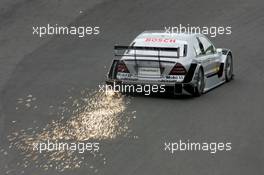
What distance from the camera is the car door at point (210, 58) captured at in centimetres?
1481

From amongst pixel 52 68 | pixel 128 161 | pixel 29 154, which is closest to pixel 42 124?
pixel 29 154

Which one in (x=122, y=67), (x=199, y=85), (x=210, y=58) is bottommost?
(x=199, y=85)

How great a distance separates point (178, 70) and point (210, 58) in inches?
71.5

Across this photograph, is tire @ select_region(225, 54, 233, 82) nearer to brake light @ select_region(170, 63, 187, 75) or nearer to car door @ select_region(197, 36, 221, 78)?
car door @ select_region(197, 36, 221, 78)

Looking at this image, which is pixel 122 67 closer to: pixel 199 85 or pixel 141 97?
pixel 141 97

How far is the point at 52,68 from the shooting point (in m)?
16.5

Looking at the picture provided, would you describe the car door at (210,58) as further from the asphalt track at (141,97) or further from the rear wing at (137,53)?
the rear wing at (137,53)

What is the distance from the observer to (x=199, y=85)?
45.5 feet

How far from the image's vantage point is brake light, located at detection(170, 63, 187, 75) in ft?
44.3

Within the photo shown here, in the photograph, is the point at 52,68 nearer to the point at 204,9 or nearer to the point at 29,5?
the point at 29,5

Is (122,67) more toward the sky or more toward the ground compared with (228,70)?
more toward the sky

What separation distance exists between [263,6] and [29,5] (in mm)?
8633

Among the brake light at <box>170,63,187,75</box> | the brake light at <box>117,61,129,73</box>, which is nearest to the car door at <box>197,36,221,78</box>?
the brake light at <box>170,63,187,75</box>

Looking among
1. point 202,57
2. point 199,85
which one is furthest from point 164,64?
point 202,57
